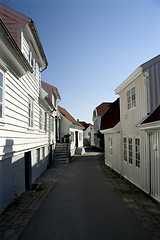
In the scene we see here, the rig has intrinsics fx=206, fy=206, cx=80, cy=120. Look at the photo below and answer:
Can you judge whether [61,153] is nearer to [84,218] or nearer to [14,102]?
[14,102]

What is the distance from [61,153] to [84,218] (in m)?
14.2

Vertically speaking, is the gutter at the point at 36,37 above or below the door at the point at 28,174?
above

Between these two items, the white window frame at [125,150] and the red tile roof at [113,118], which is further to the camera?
the red tile roof at [113,118]

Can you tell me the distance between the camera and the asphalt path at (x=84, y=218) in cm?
449

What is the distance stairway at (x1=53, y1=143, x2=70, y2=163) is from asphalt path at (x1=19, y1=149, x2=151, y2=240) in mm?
9972

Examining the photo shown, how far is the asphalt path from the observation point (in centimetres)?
449

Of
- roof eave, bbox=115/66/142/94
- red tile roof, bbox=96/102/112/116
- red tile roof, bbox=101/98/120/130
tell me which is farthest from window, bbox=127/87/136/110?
red tile roof, bbox=96/102/112/116

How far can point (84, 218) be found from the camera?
216 inches

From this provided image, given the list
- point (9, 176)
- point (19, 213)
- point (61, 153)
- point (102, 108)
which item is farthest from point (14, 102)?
point (102, 108)

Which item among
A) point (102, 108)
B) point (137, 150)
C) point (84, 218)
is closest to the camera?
point (84, 218)

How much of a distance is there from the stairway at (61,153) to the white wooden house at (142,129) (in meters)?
8.82

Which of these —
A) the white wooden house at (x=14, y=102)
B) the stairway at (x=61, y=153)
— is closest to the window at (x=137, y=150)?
the white wooden house at (x=14, y=102)

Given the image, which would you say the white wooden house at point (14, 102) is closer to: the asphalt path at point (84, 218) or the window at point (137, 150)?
the asphalt path at point (84, 218)

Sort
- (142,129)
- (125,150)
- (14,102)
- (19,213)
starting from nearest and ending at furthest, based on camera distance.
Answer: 1. (19,213)
2. (14,102)
3. (142,129)
4. (125,150)
